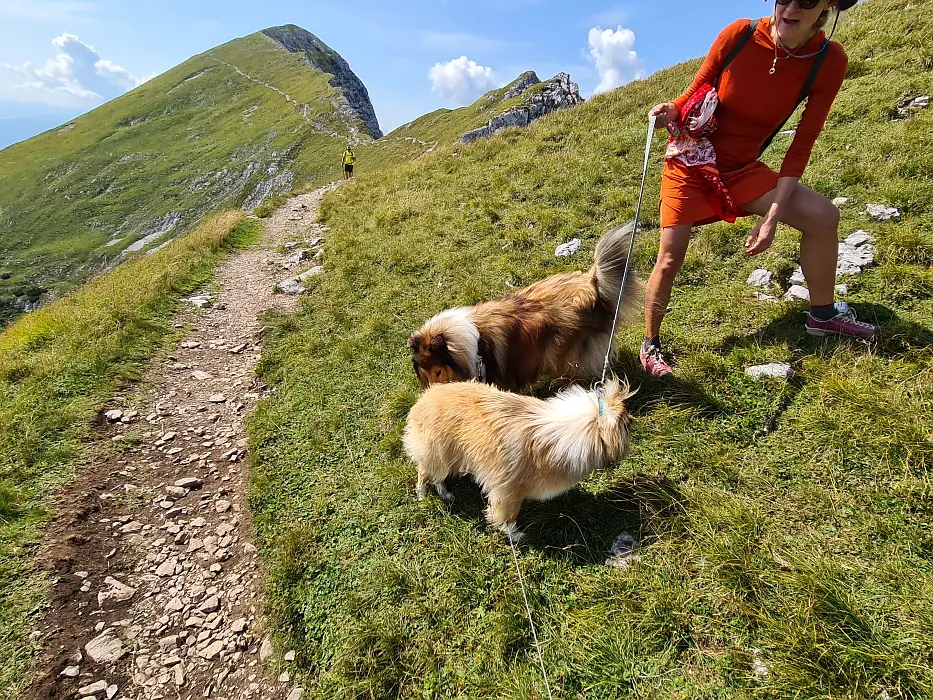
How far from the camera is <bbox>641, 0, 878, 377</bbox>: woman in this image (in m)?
3.56

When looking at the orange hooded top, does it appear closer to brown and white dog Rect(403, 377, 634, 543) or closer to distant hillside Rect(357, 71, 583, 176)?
brown and white dog Rect(403, 377, 634, 543)

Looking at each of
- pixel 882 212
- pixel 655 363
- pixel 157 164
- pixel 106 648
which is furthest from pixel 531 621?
pixel 157 164

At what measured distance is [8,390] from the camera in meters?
6.73

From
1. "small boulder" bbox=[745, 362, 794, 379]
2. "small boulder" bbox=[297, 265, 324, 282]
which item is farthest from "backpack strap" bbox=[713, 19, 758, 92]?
"small boulder" bbox=[297, 265, 324, 282]

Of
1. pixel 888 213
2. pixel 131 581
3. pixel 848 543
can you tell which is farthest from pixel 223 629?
pixel 888 213

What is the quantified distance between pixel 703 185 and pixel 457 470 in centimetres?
350

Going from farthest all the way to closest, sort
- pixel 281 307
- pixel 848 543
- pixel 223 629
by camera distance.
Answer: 1. pixel 281 307
2. pixel 223 629
3. pixel 848 543

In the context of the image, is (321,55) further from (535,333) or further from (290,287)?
(535,333)

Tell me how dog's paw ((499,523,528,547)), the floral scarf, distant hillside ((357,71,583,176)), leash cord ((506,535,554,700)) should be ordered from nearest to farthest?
leash cord ((506,535,554,700)), dog's paw ((499,523,528,547)), the floral scarf, distant hillside ((357,71,583,176))

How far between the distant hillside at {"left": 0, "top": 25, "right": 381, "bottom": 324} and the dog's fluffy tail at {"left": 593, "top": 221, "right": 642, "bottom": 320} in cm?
6573

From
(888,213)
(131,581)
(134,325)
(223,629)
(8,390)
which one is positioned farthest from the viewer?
(134,325)

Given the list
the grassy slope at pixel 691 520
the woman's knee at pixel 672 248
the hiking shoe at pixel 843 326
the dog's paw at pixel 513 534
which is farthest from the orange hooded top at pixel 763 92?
the dog's paw at pixel 513 534

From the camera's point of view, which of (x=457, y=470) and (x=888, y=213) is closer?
(x=457, y=470)

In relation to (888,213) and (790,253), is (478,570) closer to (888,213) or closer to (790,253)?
(790,253)
